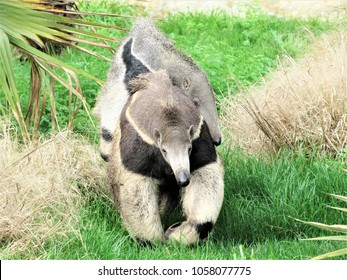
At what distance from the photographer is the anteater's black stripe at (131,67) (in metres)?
7.13

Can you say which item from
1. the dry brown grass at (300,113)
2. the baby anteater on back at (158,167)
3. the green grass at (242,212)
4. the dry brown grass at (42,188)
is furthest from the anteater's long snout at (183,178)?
the dry brown grass at (300,113)

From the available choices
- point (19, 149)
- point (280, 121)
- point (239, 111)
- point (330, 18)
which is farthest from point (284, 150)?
point (330, 18)

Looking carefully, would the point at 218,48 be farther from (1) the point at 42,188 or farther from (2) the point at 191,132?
(2) the point at 191,132

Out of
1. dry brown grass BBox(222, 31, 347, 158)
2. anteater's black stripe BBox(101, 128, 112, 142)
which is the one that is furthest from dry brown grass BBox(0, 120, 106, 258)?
dry brown grass BBox(222, 31, 347, 158)

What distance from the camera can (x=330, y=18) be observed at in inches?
552

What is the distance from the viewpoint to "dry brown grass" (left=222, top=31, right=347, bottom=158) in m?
8.13

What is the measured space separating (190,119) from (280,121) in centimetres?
202

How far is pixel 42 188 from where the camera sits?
22.7ft

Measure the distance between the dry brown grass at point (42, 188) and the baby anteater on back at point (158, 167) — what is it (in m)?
0.52

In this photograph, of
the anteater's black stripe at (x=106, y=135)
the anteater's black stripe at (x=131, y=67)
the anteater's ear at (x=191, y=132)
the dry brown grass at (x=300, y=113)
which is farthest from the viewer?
the dry brown grass at (x=300, y=113)

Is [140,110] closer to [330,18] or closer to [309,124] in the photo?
[309,124]

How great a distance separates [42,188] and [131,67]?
1250 mm

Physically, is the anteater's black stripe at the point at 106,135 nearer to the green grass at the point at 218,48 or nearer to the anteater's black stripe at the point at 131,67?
the anteater's black stripe at the point at 131,67

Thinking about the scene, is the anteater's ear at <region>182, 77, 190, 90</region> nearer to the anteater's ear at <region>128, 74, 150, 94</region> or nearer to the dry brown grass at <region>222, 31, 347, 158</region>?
the anteater's ear at <region>128, 74, 150, 94</region>
